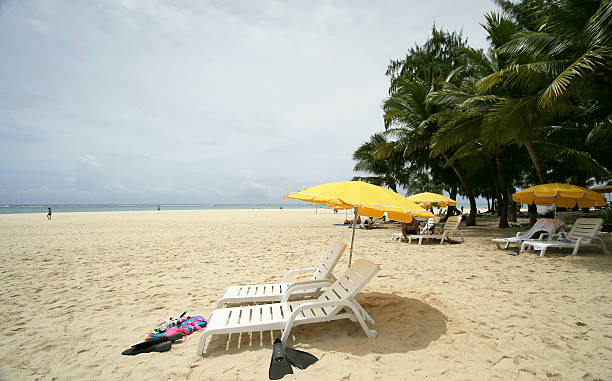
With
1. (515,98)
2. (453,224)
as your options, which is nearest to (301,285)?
(453,224)

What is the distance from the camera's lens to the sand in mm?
2668

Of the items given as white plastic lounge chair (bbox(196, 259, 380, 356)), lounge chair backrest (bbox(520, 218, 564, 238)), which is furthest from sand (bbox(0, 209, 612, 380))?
lounge chair backrest (bbox(520, 218, 564, 238))

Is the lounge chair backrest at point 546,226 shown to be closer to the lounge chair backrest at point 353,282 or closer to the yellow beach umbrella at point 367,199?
the yellow beach umbrella at point 367,199

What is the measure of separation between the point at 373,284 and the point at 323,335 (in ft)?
7.19

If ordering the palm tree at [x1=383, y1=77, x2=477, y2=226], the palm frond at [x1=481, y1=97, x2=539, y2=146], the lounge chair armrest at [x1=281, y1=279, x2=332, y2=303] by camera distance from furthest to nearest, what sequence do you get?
the palm tree at [x1=383, y1=77, x2=477, y2=226] < the palm frond at [x1=481, y1=97, x2=539, y2=146] < the lounge chair armrest at [x1=281, y1=279, x2=332, y2=303]

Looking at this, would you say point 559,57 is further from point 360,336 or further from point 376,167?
point 376,167

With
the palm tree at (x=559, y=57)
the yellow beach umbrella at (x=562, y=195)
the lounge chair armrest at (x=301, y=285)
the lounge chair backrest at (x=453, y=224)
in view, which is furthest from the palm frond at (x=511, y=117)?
the lounge chair armrest at (x=301, y=285)

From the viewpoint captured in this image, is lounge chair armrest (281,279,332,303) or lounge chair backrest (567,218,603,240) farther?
lounge chair backrest (567,218,603,240)

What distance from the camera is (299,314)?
3324mm

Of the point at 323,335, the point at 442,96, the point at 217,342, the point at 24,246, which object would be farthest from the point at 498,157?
the point at 24,246

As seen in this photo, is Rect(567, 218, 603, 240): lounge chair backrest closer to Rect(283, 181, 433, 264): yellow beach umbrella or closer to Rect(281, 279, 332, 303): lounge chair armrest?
Rect(283, 181, 433, 264): yellow beach umbrella

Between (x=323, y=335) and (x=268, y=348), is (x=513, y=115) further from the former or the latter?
(x=268, y=348)

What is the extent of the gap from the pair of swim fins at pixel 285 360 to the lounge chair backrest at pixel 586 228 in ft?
29.0

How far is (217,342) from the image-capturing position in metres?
3.22
